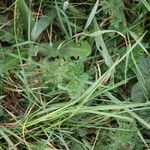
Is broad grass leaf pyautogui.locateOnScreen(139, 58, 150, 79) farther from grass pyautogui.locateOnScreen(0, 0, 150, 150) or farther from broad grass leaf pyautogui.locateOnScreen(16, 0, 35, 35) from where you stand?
broad grass leaf pyautogui.locateOnScreen(16, 0, 35, 35)

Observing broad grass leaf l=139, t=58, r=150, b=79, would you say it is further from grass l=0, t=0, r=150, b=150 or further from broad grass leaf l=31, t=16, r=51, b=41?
broad grass leaf l=31, t=16, r=51, b=41

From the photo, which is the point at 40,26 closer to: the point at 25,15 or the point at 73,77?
the point at 25,15

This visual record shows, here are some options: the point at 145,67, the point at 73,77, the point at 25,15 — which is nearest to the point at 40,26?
the point at 25,15

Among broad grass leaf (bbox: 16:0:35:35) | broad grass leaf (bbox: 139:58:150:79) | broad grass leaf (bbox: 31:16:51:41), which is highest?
broad grass leaf (bbox: 16:0:35:35)

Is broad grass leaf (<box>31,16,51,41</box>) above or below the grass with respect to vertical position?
above

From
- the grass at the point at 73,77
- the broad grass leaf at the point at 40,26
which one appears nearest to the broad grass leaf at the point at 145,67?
the grass at the point at 73,77

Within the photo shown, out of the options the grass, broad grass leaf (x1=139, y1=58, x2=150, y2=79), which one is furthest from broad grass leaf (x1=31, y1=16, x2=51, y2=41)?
broad grass leaf (x1=139, y1=58, x2=150, y2=79)

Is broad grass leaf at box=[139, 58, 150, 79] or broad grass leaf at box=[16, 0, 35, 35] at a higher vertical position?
broad grass leaf at box=[16, 0, 35, 35]

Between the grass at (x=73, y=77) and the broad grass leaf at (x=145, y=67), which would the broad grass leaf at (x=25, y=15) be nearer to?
the grass at (x=73, y=77)
